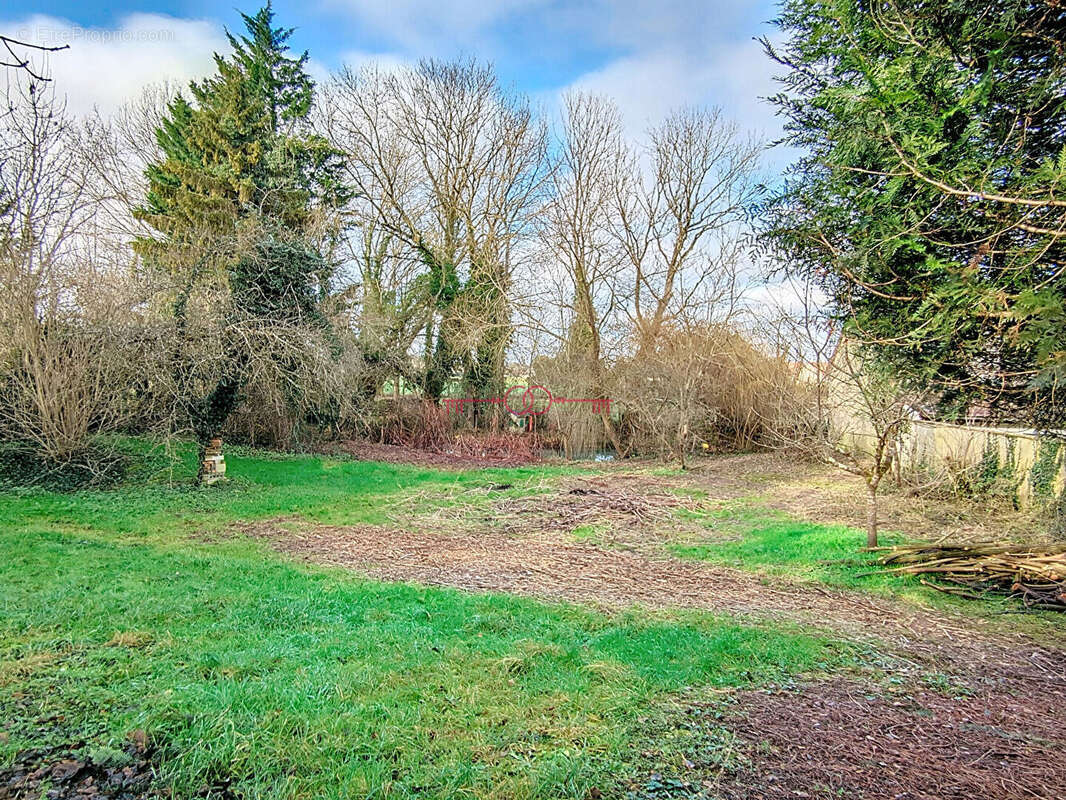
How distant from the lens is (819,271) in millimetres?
6199

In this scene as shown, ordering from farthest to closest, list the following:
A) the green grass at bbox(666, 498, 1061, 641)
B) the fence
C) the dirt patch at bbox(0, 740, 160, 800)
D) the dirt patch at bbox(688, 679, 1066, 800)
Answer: the fence
the green grass at bbox(666, 498, 1061, 641)
the dirt patch at bbox(688, 679, 1066, 800)
the dirt patch at bbox(0, 740, 160, 800)

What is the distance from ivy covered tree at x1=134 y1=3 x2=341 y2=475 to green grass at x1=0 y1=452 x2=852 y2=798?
5049 mm

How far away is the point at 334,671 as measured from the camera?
3.32 m

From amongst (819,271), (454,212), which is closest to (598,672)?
(819,271)

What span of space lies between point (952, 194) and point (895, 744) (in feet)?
10.9

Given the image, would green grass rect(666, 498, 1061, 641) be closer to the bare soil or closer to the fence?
the bare soil

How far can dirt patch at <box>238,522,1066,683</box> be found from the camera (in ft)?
13.1

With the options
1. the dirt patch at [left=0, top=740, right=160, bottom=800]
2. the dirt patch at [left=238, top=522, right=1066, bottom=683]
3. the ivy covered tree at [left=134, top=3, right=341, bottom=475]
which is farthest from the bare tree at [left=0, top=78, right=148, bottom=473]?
the dirt patch at [left=0, top=740, right=160, bottom=800]

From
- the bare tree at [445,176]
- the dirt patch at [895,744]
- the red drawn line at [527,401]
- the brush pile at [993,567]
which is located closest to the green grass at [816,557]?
the brush pile at [993,567]

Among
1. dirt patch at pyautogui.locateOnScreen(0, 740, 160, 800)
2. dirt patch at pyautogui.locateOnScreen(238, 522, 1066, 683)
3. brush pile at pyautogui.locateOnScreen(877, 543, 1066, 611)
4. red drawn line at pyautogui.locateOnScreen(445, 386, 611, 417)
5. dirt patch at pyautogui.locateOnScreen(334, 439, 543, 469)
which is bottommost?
dirt patch at pyautogui.locateOnScreen(238, 522, 1066, 683)

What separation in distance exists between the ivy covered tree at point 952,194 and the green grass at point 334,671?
2830 millimetres

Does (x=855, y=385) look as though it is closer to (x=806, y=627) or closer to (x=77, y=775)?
(x=806, y=627)

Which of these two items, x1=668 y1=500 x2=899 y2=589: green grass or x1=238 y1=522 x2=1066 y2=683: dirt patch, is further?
x1=668 y1=500 x2=899 y2=589: green grass

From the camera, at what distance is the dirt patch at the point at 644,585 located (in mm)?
3982
